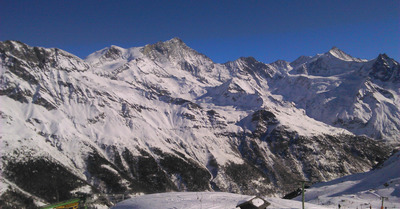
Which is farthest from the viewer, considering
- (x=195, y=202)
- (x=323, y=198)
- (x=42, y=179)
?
(x=42, y=179)

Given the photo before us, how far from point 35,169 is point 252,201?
618ft

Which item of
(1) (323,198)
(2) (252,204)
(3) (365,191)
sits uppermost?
(3) (365,191)

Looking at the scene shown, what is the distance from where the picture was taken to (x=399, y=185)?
4021 inches

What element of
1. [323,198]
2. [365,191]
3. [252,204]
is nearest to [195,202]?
[252,204]

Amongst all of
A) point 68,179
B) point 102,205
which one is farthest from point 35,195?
point 102,205

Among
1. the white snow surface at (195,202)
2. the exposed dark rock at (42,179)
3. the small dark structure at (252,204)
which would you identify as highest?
the exposed dark rock at (42,179)

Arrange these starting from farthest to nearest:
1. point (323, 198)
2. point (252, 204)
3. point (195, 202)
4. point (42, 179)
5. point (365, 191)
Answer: point (42, 179)
point (365, 191)
point (323, 198)
point (195, 202)
point (252, 204)

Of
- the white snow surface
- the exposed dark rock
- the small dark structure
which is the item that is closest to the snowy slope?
the white snow surface

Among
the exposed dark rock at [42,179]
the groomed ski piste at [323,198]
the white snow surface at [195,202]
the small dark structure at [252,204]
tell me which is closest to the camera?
the small dark structure at [252,204]

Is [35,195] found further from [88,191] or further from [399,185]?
[399,185]

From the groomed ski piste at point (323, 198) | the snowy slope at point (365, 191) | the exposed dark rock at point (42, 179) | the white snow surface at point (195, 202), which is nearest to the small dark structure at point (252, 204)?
the white snow surface at point (195, 202)

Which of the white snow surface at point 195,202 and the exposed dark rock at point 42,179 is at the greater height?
the exposed dark rock at point 42,179

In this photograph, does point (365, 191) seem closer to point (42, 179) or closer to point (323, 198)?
point (323, 198)

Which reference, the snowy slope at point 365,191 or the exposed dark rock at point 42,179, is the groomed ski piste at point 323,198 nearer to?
the snowy slope at point 365,191
